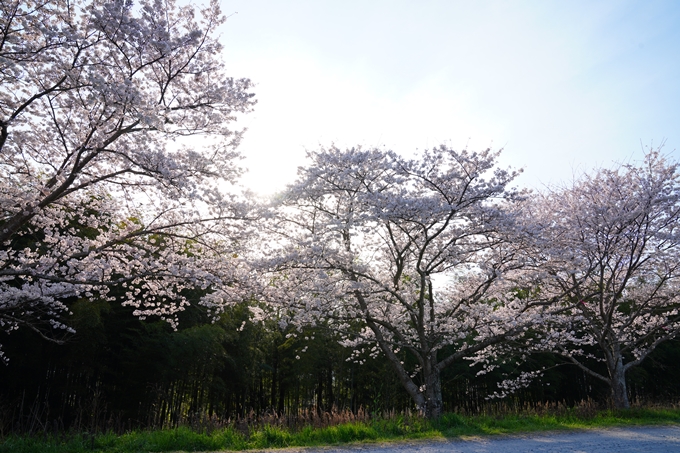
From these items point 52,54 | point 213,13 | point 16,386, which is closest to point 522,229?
point 213,13

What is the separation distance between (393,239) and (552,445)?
4.36m

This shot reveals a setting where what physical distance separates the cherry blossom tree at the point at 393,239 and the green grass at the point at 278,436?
128 cm

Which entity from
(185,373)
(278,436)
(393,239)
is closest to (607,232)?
(393,239)

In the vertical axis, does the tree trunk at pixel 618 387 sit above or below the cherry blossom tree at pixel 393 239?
below

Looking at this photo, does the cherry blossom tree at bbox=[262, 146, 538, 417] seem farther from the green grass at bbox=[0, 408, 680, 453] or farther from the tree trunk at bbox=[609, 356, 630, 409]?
the tree trunk at bbox=[609, 356, 630, 409]

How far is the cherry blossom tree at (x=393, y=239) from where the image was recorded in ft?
25.7

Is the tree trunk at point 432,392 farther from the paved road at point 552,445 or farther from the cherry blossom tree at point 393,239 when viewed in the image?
the paved road at point 552,445

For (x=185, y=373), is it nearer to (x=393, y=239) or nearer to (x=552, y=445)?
(x=393, y=239)

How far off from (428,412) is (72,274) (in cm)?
711

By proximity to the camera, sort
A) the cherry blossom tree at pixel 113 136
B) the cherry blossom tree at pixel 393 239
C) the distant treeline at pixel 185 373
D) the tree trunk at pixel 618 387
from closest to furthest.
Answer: the cherry blossom tree at pixel 113 136 → the cherry blossom tree at pixel 393 239 → the tree trunk at pixel 618 387 → the distant treeline at pixel 185 373

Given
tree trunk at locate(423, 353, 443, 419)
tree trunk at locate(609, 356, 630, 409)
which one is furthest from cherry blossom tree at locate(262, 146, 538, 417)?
tree trunk at locate(609, 356, 630, 409)

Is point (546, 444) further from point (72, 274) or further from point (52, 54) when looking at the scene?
point (52, 54)

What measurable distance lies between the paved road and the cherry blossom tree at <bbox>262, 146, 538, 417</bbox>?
2162mm

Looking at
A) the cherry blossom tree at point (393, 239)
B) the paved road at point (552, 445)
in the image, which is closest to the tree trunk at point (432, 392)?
the cherry blossom tree at point (393, 239)
